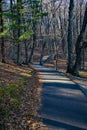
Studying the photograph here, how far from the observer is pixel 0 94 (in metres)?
12.3

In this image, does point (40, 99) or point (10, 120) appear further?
point (40, 99)

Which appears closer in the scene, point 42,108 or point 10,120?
point 10,120

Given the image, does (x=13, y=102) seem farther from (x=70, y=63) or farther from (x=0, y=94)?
(x=70, y=63)

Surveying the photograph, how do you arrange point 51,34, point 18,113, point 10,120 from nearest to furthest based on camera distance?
1. point 10,120
2. point 18,113
3. point 51,34

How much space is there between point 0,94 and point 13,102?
2.10ft

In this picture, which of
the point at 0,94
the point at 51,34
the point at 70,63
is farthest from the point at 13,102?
the point at 51,34

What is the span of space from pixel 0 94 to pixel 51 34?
6275 cm

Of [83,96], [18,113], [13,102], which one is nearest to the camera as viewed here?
[18,113]

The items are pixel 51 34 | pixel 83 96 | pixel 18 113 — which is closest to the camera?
pixel 18 113

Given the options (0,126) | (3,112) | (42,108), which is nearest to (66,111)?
(42,108)

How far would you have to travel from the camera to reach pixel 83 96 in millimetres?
16172

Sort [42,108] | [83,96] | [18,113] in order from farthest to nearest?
[83,96], [42,108], [18,113]

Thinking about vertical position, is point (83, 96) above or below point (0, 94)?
below

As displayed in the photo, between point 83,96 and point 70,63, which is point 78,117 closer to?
point 83,96
